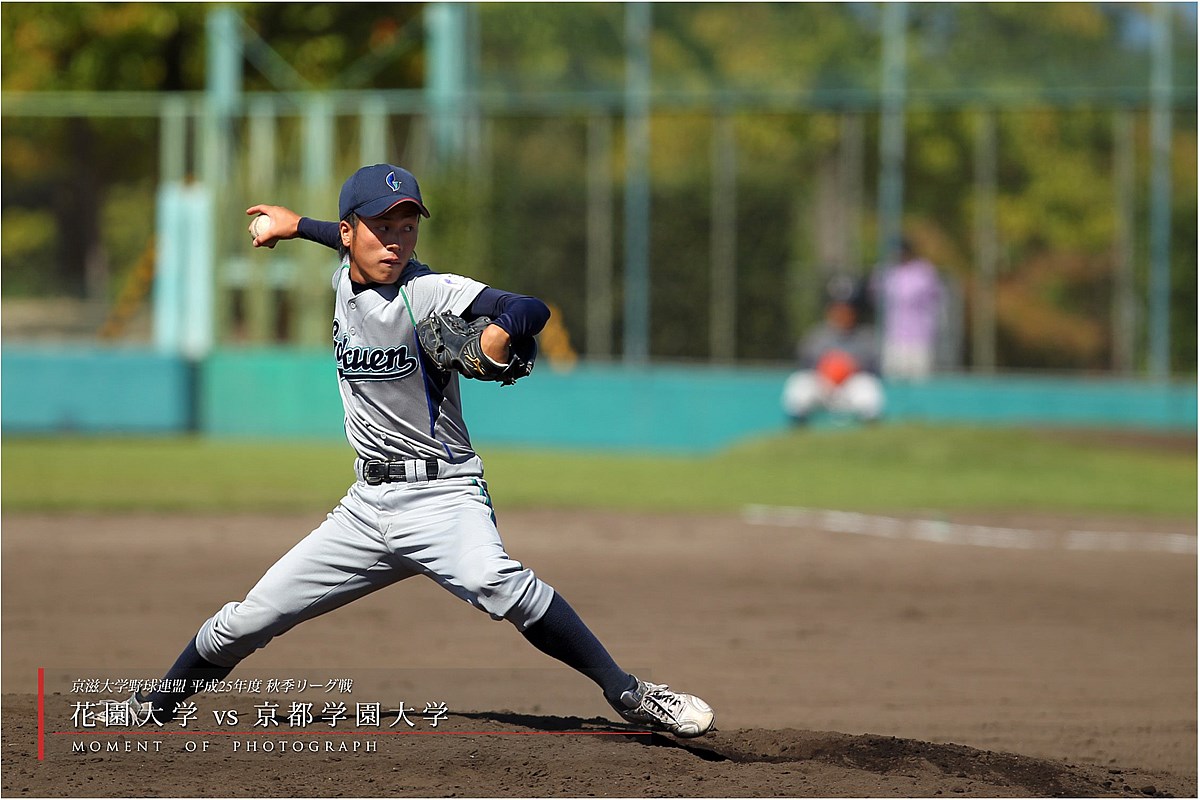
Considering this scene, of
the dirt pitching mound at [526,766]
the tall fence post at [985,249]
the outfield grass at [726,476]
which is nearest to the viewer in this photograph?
the dirt pitching mound at [526,766]

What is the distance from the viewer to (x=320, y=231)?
577 centimetres

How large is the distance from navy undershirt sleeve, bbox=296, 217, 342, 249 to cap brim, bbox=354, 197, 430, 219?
43cm

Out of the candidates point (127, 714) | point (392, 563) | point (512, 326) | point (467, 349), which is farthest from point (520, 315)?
point (127, 714)

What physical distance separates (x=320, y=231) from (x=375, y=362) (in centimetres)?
67

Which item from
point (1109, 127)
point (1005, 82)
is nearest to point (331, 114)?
point (1005, 82)

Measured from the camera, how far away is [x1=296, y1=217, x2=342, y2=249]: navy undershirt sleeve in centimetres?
575

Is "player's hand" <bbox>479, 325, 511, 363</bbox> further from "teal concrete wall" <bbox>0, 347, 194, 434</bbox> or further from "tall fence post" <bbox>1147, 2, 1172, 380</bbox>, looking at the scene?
"tall fence post" <bbox>1147, 2, 1172, 380</bbox>

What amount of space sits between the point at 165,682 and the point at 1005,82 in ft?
57.2

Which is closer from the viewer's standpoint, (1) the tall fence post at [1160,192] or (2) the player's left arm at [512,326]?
(2) the player's left arm at [512,326]

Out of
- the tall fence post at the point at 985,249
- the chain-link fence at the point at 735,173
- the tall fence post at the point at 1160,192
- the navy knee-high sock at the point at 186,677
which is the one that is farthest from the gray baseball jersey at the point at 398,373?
the tall fence post at the point at 1160,192

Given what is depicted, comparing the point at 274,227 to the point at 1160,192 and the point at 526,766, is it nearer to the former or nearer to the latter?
the point at 526,766

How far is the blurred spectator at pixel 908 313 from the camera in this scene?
67.1 ft

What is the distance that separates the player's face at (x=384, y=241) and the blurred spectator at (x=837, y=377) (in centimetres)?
1351

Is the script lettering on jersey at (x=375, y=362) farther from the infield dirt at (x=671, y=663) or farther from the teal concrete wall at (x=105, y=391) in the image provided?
the teal concrete wall at (x=105, y=391)
